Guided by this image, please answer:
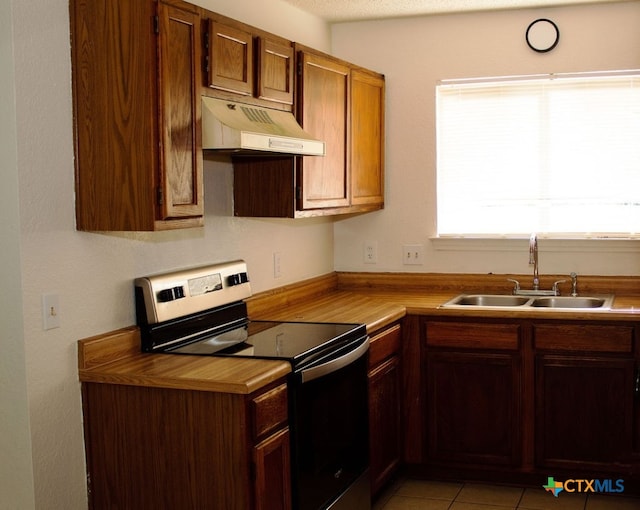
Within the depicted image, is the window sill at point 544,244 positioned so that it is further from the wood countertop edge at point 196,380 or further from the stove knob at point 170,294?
the wood countertop edge at point 196,380

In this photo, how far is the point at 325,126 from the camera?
405cm

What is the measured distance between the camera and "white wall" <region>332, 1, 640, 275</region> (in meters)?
4.51

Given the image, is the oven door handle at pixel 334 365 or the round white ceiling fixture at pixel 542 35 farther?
the round white ceiling fixture at pixel 542 35

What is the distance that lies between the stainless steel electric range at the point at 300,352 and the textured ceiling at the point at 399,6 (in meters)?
1.52

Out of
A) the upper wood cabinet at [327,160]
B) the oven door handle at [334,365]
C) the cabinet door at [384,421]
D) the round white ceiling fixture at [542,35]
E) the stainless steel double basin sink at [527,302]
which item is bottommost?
the cabinet door at [384,421]

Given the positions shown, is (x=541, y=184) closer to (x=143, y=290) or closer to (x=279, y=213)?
(x=279, y=213)

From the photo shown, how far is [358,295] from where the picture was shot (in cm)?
474

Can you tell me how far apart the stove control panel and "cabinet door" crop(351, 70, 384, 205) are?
0.96 metres

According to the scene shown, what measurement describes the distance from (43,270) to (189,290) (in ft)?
2.43

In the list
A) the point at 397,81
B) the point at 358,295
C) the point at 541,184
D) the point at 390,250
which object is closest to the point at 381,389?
the point at 358,295

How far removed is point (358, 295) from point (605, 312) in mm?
1336

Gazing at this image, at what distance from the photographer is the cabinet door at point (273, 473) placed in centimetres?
273

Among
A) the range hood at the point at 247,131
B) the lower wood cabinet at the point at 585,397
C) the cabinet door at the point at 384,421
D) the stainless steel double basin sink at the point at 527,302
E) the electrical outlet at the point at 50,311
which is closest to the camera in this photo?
the electrical outlet at the point at 50,311

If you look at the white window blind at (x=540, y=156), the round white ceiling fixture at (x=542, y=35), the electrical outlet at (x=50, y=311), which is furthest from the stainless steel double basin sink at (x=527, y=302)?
the electrical outlet at (x=50, y=311)
